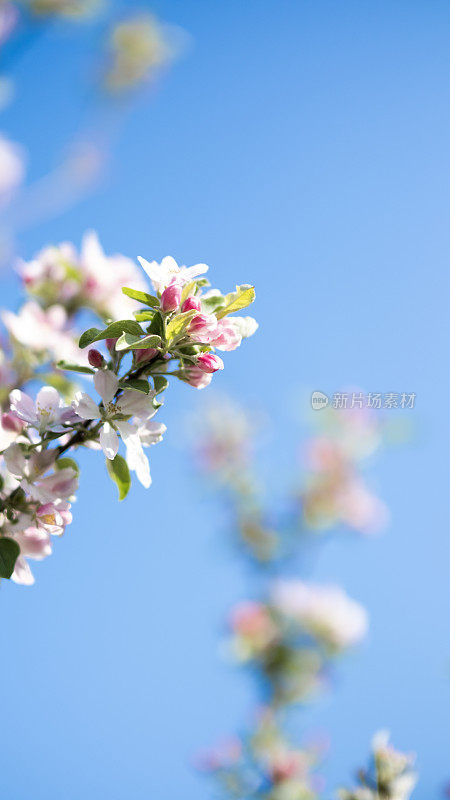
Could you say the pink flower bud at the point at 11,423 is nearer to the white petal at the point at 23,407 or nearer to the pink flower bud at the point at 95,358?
the white petal at the point at 23,407

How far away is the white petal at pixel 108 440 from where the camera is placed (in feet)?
2.30

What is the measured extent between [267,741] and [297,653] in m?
0.43

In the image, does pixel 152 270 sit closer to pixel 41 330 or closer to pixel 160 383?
pixel 160 383

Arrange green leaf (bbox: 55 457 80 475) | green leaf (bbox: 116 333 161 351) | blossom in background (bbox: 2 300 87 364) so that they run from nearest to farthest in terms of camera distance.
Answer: green leaf (bbox: 116 333 161 351)
green leaf (bbox: 55 457 80 475)
blossom in background (bbox: 2 300 87 364)

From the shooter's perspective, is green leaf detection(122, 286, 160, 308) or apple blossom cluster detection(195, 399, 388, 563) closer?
green leaf detection(122, 286, 160, 308)

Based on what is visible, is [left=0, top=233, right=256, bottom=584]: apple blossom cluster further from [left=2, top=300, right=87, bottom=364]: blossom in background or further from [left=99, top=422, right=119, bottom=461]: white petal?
[left=2, top=300, right=87, bottom=364]: blossom in background

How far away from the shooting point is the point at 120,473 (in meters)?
0.78

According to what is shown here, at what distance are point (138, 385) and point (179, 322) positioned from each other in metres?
0.08

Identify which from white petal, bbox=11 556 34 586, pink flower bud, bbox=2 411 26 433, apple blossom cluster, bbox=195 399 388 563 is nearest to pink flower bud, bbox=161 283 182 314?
pink flower bud, bbox=2 411 26 433

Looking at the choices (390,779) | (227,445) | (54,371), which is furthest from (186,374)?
(227,445)

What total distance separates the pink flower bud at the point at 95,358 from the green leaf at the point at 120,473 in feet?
0.41

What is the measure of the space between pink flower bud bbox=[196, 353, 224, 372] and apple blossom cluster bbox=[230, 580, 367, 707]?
2.39m

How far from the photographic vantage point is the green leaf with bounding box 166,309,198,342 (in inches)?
27.5

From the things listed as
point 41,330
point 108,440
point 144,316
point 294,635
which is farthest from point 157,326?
point 294,635
